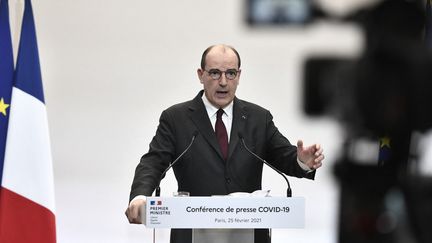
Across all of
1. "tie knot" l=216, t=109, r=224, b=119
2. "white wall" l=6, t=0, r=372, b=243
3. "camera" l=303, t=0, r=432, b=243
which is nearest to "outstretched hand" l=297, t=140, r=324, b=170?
"tie knot" l=216, t=109, r=224, b=119

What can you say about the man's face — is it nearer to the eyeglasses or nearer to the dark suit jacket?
the eyeglasses

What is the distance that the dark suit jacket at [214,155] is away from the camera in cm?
328

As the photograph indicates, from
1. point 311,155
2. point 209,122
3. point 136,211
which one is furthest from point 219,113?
point 136,211

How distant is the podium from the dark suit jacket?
0.49 m

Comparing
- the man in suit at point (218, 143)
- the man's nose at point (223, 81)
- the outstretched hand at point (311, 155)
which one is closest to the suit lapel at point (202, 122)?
the man in suit at point (218, 143)

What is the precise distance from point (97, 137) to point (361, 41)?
12.8 feet

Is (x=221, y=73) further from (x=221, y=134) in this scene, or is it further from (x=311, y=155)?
(x=311, y=155)

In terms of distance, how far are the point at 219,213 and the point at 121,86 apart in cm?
254

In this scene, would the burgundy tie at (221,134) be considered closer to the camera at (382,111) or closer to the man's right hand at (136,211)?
the man's right hand at (136,211)

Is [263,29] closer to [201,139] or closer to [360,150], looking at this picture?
[360,150]

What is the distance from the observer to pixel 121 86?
5.07 meters

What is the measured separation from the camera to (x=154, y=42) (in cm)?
503

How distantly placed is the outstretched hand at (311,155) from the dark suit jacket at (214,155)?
0.20 meters

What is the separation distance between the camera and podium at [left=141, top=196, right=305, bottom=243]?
2.66m
